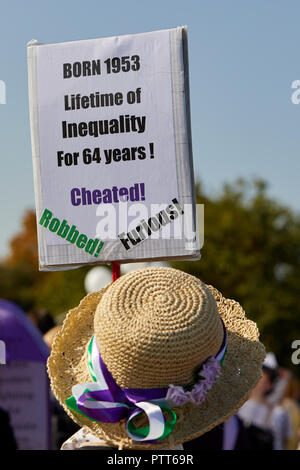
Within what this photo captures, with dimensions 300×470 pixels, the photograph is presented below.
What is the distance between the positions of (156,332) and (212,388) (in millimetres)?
322

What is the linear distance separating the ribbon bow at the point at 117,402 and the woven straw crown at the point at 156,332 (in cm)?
3

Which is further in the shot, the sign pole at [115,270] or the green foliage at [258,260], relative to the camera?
the green foliage at [258,260]

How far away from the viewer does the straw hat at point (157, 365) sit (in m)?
2.29

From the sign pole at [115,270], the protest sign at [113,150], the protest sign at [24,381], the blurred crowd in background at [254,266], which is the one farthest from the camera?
the blurred crowd in background at [254,266]

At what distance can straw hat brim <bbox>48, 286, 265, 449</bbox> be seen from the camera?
2383 mm

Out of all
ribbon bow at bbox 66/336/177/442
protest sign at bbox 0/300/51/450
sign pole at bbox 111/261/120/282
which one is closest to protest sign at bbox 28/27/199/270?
sign pole at bbox 111/261/120/282

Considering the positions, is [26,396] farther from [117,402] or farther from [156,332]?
[156,332]

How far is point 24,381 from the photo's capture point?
15.5ft

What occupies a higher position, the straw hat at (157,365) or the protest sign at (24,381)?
the straw hat at (157,365)

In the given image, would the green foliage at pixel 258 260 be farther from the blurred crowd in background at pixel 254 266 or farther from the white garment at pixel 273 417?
the white garment at pixel 273 417

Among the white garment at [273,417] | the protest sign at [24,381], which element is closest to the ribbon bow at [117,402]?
the protest sign at [24,381]

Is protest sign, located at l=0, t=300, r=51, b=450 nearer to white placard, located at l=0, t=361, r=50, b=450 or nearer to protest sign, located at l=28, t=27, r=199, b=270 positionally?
white placard, located at l=0, t=361, r=50, b=450

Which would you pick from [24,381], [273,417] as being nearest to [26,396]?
[24,381]

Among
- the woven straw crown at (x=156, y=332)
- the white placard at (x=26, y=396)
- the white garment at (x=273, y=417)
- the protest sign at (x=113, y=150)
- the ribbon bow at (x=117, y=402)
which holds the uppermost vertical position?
the protest sign at (x=113, y=150)
